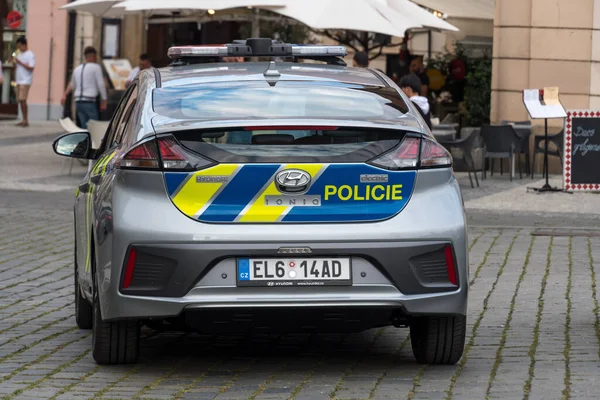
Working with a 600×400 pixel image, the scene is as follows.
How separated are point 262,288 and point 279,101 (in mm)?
997

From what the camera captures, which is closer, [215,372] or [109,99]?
[215,372]

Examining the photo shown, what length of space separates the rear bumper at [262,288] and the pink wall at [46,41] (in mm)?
26953

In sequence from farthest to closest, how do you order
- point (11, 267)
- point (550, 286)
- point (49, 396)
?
point (11, 267), point (550, 286), point (49, 396)

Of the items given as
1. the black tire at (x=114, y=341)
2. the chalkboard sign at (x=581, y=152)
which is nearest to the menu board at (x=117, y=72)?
the chalkboard sign at (x=581, y=152)

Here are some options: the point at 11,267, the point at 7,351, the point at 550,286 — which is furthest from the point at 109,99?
the point at 7,351

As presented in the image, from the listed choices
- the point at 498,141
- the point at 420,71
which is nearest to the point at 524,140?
the point at 498,141

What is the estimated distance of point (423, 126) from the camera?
650cm

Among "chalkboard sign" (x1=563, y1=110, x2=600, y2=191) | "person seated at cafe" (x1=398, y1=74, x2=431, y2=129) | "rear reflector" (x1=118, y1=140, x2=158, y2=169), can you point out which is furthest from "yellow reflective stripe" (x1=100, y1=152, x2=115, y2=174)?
"chalkboard sign" (x1=563, y1=110, x2=600, y2=191)

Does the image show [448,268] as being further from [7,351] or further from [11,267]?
[11,267]

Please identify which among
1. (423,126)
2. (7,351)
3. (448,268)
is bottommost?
(7,351)

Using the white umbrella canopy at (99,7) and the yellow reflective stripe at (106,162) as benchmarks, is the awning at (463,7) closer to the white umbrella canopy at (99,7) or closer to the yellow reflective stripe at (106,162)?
the white umbrella canopy at (99,7)

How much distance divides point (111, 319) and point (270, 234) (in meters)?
0.81

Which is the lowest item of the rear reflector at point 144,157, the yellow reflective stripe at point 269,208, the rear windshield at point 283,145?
the yellow reflective stripe at point 269,208

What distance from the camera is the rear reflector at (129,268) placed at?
6129 millimetres
